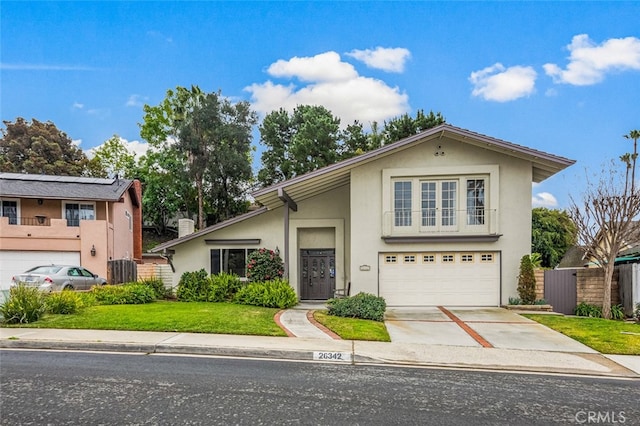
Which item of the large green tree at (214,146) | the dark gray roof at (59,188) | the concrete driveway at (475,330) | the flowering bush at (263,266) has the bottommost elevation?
the concrete driveway at (475,330)

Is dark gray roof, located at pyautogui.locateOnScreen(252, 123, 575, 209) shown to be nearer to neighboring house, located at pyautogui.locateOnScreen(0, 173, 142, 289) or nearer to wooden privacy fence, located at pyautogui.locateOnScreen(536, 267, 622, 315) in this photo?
wooden privacy fence, located at pyautogui.locateOnScreen(536, 267, 622, 315)

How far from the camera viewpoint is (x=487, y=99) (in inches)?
765

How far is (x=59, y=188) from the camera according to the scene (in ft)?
79.1

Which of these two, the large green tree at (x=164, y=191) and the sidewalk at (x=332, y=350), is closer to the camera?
the sidewalk at (x=332, y=350)

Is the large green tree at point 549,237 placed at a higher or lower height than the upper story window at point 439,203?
lower

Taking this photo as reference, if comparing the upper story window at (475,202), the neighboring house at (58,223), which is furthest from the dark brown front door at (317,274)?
the neighboring house at (58,223)

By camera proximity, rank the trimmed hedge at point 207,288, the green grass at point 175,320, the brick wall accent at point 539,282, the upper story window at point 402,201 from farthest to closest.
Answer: the trimmed hedge at point 207,288 < the upper story window at point 402,201 < the brick wall accent at point 539,282 < the green grass at point 175,320

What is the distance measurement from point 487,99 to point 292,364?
16616mm

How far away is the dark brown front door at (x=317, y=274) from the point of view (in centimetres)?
1841

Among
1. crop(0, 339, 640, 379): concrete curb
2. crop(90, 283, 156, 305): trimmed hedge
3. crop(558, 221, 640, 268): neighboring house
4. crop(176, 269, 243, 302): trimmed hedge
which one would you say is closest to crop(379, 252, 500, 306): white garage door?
crop(558, 221, 640, 268): neighboring house

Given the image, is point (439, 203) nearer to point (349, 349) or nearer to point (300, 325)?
point (300, 325)

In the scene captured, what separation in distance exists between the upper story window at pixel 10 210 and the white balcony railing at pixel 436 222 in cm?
2128

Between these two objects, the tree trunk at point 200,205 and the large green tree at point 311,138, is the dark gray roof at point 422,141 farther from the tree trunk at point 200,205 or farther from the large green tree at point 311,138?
the tree trunk at point 200,205

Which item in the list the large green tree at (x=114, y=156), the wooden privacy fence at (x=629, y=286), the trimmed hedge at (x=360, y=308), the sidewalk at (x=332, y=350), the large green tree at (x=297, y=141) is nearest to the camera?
the sidewalk at (x=332, y=350)
